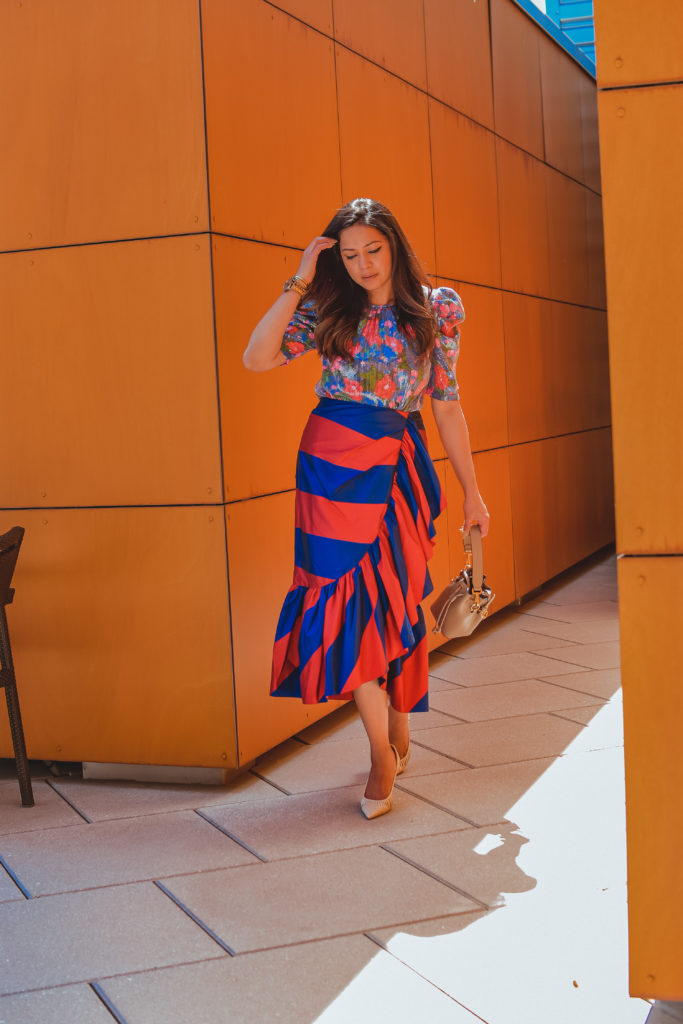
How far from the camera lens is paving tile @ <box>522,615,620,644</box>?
5.21 metres

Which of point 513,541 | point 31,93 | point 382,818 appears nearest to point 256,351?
point 31,93

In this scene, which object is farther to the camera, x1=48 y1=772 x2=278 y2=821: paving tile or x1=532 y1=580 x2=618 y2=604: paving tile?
x1=532 y1=580 x2=618 y2=604: paving tile

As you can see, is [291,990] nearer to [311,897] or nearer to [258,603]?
[311,897]

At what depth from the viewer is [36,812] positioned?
10.6 ft

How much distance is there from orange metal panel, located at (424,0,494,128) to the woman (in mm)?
2115

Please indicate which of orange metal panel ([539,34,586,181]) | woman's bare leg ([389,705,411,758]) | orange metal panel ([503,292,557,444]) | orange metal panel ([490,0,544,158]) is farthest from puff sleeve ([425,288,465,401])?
orange metal panel ([539,34,586,181])

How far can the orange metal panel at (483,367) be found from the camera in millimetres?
5121

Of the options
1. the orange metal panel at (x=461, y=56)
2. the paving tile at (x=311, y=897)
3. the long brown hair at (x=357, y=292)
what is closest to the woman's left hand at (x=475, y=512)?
the long brown hair at (x=357, y=292)

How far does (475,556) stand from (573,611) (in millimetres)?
2861

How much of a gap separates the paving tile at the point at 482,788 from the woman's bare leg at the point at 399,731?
0.28 feet

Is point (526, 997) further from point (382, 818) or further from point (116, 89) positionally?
point (116, 89)

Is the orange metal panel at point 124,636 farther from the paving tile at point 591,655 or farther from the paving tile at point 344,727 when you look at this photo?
the paving tile at point 591,655

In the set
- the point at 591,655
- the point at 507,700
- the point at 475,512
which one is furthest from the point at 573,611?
the point at 475,512

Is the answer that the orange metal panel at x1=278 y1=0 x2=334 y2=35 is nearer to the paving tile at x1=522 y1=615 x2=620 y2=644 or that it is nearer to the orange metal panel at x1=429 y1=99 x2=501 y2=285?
the orange metal panel at x1=429 y1=99 x2=501 y2=285
